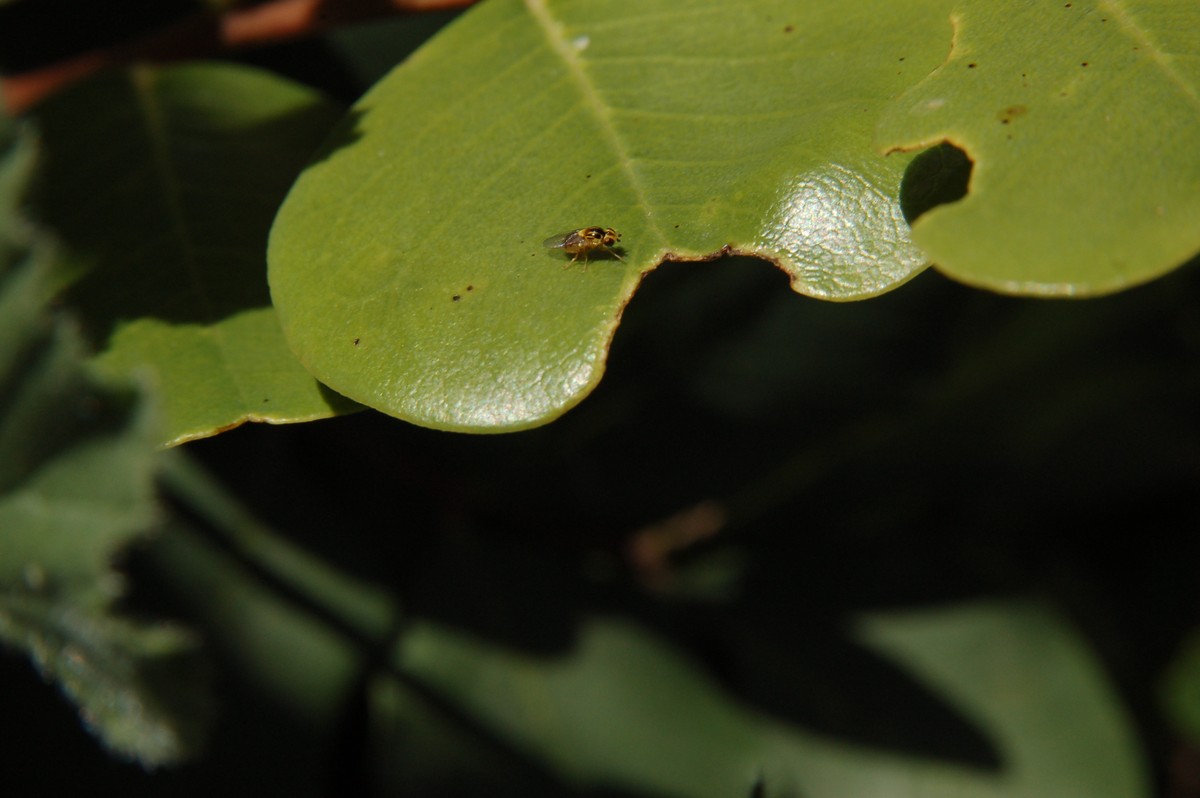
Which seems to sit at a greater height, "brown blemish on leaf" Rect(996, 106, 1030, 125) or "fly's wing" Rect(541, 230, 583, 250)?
"brown blemish on leaf" Rect(996, 106, 1030, 125)

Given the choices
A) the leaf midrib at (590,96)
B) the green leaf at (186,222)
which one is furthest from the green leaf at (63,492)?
the leaf midrib at (590,96)

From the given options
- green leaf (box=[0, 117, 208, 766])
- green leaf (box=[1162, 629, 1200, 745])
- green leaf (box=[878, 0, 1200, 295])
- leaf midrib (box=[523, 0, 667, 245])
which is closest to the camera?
green leaf (box=[878, 0, 1200, 295])


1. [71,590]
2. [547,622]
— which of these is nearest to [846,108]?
[71,590]

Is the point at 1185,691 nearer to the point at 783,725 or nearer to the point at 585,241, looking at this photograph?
the point at 783,725

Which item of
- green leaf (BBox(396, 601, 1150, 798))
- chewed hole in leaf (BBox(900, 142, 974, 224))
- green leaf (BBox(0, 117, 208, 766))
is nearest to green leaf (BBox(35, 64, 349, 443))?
green leaf (BBox(0, 117, 208, 766))

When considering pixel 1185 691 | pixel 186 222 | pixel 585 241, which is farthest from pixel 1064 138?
pixel 1185 691

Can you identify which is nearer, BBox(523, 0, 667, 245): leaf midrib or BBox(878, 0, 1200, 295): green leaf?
BBox(878, 0, 1200, 295): green leaf

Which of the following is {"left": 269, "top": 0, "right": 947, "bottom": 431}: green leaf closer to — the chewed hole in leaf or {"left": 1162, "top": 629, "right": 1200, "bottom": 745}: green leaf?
the chewed hole in leaf
